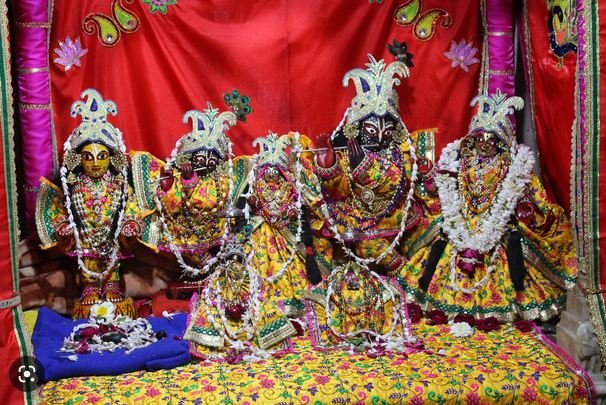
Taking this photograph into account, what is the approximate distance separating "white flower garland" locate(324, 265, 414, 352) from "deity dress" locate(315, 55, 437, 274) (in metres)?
0.20

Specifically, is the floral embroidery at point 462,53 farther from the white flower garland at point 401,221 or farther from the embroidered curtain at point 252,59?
the white flower garland at point 401,221

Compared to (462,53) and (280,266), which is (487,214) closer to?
(462,53)

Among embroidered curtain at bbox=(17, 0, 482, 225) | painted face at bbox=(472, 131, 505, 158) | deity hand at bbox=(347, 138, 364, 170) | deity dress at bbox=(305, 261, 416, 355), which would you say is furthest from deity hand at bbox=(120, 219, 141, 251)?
painted face at bbox=(472, 131, 505, 158)

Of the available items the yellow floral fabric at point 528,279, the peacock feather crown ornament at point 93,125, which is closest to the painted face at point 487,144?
the yellow floral fabric at point 528,279

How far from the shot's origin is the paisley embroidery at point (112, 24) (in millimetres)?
4629

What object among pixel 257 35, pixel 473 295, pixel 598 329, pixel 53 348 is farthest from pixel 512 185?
pixel 53 348

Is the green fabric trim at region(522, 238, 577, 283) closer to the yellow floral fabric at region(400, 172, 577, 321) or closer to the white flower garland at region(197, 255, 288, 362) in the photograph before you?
the yellow floral fabric at region(400, 172, 577, 321)

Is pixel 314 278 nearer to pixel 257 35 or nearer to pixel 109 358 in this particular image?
pixel 109 358

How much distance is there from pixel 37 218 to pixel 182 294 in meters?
1.02

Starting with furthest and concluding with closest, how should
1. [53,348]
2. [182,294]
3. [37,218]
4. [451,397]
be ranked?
[182,294] < [37,218] < [53,348] < [451,397]

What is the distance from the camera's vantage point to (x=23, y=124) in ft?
14.8

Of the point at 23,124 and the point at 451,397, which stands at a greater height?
the point at 23,124

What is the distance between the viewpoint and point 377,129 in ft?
14.3

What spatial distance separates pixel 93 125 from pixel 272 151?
1070 mm
